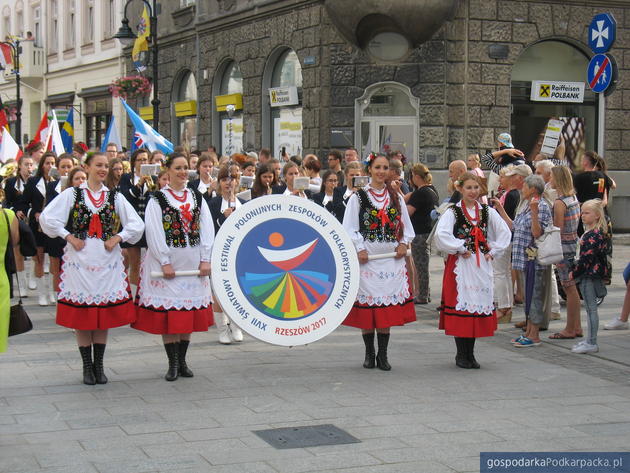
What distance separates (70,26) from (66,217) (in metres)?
34.2

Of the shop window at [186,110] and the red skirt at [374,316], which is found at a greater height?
the shop window at [186,110]

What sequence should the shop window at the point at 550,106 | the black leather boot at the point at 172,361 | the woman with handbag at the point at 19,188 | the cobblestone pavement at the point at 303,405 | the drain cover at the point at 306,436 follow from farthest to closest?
the shop window at the point at 550,106 → the woman with handbag at the point at 19,188 → the black leather boot at the point at 172,361 → the drain cover at the point at 306,436 → the cobblestone pavement at the point at 303,405

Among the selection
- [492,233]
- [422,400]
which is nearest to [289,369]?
[422,400]

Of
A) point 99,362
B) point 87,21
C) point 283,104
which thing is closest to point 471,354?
point 99,362

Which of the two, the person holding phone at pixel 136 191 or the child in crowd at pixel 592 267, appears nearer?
the child in crowd at pixel 592 267

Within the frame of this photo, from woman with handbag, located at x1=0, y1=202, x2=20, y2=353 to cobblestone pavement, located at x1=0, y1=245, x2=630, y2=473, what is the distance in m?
0.65

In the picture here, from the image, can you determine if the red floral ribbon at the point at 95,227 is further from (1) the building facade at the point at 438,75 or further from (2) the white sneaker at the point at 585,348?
(1) the building facade at the point at 438,75

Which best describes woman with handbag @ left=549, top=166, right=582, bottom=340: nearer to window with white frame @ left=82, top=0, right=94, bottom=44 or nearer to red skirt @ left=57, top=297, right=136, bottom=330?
red skirt @ left=57, top=297, right=136, bottom=330

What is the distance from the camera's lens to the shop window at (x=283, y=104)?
2292 centimetres

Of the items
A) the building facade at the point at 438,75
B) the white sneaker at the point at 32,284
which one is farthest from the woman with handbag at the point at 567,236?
the building facade at the point at 438,75

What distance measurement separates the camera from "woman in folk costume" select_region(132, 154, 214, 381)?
8.23 meters

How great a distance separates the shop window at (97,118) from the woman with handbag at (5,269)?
29.6 meters

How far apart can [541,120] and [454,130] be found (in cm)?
230

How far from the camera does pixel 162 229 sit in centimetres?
825
